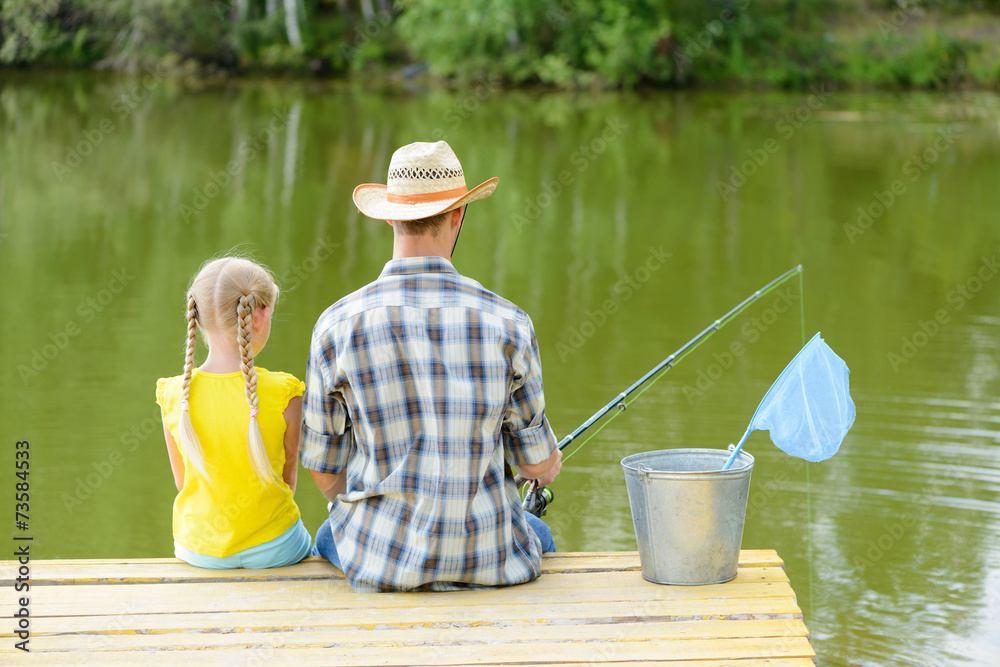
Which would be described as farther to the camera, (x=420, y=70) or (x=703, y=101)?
(x=420, y=70)

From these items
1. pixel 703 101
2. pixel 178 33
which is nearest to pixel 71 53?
pixel 178 33

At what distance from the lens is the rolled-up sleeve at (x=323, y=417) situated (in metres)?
2.22

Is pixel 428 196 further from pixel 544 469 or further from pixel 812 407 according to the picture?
pixel 812 407

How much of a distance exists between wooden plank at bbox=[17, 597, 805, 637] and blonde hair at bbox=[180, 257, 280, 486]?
304 mm

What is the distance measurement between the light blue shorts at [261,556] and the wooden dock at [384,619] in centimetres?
2

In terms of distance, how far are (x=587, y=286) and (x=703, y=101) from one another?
14598 millimetres

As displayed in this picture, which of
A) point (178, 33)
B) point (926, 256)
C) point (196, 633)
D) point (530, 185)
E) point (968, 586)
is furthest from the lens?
point (178, 33)

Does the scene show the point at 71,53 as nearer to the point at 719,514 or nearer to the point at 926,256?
the point at 926,256

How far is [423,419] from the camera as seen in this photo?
2.23 meters

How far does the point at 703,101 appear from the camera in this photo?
21281 mm

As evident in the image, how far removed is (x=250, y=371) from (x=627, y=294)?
5.25m

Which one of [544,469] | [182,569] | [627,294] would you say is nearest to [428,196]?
[544,469]

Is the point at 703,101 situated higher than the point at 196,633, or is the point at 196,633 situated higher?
the point at 703,101

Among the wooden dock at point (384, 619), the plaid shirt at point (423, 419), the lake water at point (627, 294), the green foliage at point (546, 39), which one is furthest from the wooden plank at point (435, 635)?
the green foliage at point (546, 39)
